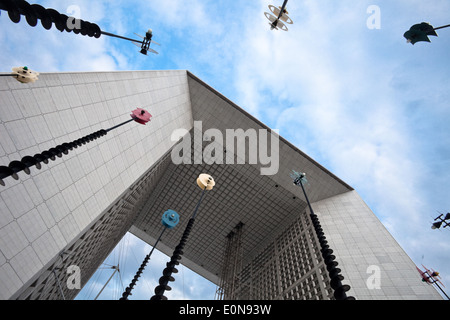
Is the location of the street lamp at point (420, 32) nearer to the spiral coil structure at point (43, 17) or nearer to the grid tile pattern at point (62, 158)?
the spiral coil structure at point (43, 17)

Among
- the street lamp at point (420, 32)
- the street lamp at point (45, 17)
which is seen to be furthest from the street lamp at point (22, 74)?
the street lamp at point (420, 32)

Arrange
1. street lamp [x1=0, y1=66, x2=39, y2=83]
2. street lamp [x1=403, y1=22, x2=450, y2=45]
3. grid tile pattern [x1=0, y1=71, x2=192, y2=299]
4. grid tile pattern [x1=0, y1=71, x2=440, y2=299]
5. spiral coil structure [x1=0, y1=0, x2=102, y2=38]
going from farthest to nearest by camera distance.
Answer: grid tile pattern [x1=0, y1=71, x2=440, y2=299] < grid tile pattern [x1=0, y1=71, x2=192, y2=299] < street lamp [x1=403, y1=22, x2=450, y2=45] < street lamp [x1=0, y1=66, x2=39, y2=83] < spiral coil structure [x1=0, y1=0, x2=102, y2=38]

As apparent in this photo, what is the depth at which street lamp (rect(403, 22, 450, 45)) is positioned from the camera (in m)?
7.27

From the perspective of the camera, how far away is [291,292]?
67.1ft

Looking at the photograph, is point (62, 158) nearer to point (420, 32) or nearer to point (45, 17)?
point (45, 17)

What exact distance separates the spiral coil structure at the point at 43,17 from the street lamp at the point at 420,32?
30.1 feet

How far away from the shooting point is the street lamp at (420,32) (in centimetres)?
727

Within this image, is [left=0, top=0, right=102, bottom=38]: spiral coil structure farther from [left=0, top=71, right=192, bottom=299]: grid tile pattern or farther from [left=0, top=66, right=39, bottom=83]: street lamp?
[left=0, top=71, right=192, bottom=299]: grid tile pattern

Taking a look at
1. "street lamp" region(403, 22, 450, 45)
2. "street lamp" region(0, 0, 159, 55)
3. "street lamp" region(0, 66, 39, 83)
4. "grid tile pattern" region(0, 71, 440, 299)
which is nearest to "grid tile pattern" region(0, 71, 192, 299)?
"grid tile pattern" region(0, 71, 440, 299)

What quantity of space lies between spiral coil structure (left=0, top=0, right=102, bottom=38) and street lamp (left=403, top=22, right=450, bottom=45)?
9.16 metres

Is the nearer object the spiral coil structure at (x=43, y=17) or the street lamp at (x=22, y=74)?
the spiral coil structure at (x=43, y=17)
